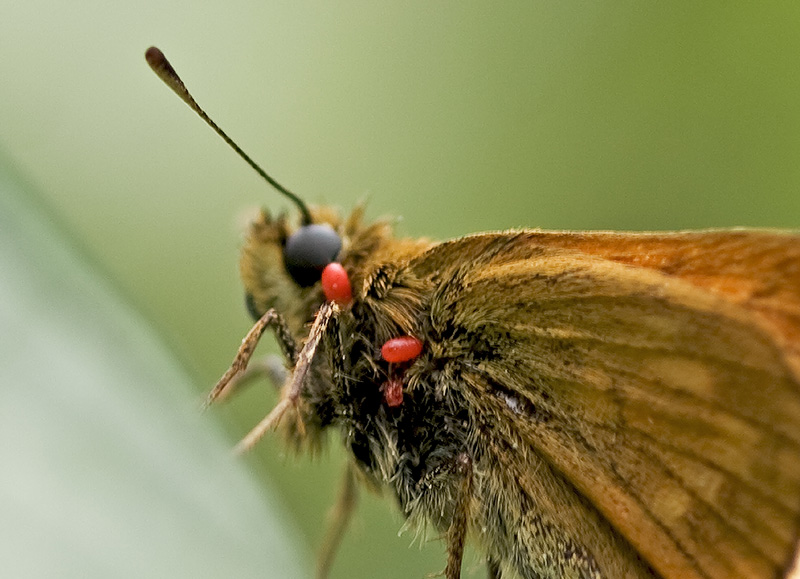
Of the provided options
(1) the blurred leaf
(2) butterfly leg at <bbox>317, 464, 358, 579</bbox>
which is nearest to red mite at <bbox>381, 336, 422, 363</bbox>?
(1) the blurred leaf

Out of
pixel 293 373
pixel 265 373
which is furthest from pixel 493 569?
pixel 265 373

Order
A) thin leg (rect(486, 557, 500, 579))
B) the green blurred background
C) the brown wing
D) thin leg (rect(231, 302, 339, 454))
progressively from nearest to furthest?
1. the brown wing
2. thin leg (rect(231, 302, 339, 454))
3. thin leg (rect(486, 557, 500, 579))
4. the green blurred background

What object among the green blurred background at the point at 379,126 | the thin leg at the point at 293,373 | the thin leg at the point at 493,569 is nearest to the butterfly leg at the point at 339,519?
the green blurred background at the point at 379,126

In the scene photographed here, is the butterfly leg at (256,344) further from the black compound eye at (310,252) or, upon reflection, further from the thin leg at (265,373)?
the thin leg at (265,373)

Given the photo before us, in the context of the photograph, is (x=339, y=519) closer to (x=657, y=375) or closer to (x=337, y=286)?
(x=337, y=286)

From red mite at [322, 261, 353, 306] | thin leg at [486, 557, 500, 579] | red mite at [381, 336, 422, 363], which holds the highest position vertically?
red mite at [322, 261, 353, 306]

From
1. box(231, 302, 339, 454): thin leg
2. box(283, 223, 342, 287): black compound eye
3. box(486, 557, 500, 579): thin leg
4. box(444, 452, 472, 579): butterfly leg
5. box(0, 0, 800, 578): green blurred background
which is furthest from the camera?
box(0, 0, 800, 578): green blurred background

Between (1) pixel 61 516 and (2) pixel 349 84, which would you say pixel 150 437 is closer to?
(1) pixel 61 516

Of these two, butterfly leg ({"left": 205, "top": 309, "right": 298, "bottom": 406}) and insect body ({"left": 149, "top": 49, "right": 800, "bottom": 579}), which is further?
butterfly leg ({"left": 205, "top": 309, "right": 298, "bottom": 406})

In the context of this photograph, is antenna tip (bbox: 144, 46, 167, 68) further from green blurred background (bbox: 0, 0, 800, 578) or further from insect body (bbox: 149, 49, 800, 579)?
green blurred background (bbox: 0, 0, 800, 578)
